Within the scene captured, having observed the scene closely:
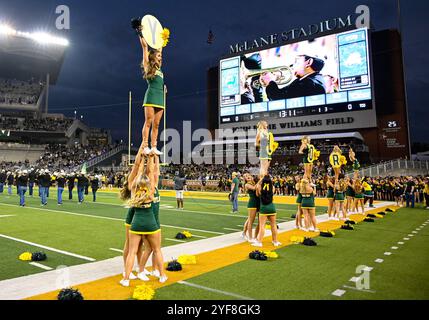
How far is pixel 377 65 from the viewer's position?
124 feet

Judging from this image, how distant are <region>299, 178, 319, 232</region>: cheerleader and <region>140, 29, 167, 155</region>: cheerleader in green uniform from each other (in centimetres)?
566

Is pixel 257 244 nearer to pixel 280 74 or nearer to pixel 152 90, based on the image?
pixel 152 90

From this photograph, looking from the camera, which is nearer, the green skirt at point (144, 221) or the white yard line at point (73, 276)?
the white yard line at point (73, 276)

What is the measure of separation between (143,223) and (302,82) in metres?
38.6

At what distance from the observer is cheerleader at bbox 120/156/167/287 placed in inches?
186

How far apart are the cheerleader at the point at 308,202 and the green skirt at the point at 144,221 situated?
599cm

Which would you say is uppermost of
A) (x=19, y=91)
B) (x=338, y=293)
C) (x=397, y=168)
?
(x=19, y=91)

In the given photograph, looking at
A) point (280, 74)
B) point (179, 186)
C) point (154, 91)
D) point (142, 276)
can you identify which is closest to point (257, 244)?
point (142, 276)

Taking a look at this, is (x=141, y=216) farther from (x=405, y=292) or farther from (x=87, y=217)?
(x=87, y=217)

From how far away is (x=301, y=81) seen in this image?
131ft

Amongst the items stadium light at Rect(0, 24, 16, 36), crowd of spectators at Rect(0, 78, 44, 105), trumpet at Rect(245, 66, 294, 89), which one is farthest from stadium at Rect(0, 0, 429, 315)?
crowd of spectators at Rect(0, 78, 44, 105)

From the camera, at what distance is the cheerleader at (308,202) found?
9570mm

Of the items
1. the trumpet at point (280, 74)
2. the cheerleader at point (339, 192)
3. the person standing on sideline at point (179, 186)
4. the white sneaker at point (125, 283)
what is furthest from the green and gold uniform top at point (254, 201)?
the trumpet at point (280, 74)

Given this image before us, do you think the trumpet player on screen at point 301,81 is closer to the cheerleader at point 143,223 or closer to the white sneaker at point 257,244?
the white sneaker at point 257,244
